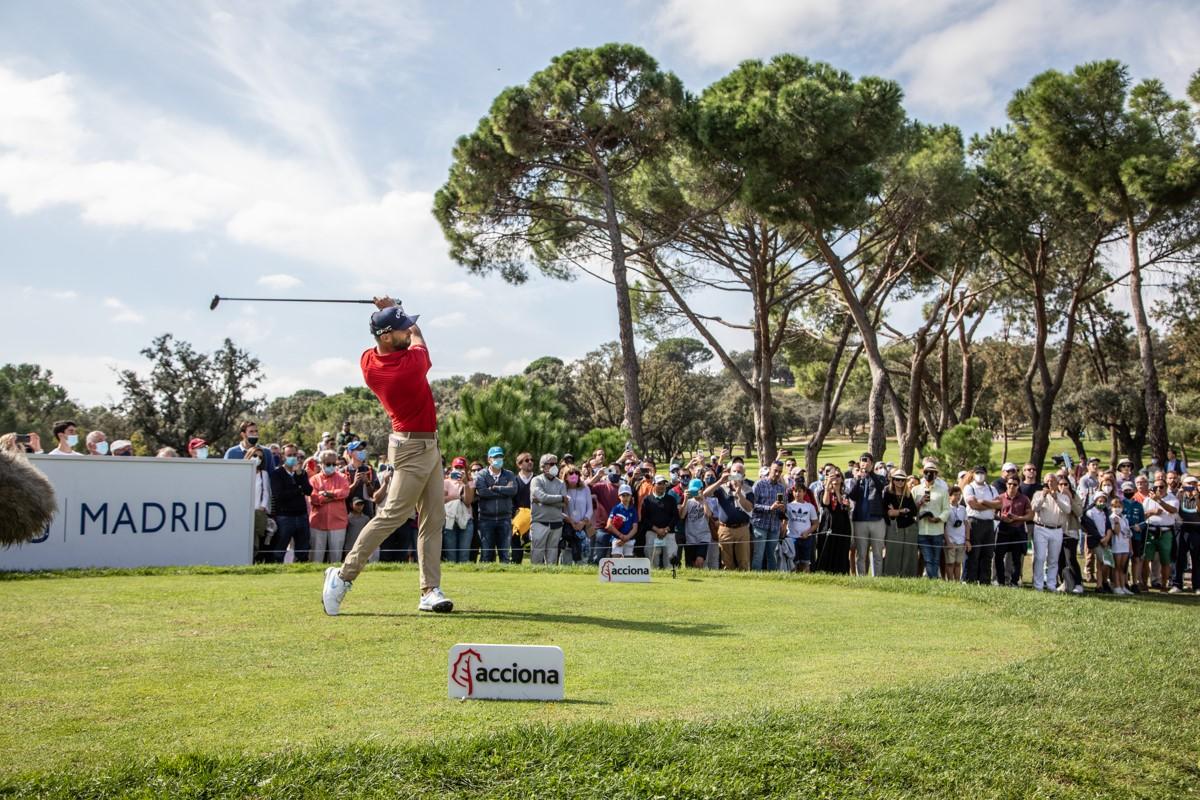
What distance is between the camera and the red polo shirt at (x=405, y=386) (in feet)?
21.9

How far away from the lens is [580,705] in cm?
454

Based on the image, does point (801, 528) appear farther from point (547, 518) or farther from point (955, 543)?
point (547, 518)

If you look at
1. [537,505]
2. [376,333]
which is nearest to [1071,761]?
[376,333]

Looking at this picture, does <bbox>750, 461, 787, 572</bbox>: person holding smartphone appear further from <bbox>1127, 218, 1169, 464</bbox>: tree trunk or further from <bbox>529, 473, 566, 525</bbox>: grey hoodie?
<bbox>1127, 218, 1169, 464</bbox>: tree trunk

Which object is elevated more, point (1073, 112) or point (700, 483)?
point (1073, 112)

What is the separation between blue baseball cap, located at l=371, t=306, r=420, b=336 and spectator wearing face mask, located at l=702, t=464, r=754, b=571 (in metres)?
8.57

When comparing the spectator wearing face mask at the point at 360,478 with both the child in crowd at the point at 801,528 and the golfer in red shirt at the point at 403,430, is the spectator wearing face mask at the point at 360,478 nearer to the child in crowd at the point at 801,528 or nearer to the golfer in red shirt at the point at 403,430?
the child in crowd at the point at 801,528

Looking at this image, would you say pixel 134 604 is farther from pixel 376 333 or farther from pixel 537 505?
pixel 537 505

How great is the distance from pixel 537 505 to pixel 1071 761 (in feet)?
31.4

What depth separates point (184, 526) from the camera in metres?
11.4

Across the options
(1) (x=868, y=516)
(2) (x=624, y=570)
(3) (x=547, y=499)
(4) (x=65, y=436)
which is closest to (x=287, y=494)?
(4) (x=65, y=436)

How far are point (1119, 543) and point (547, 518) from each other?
31.1ft

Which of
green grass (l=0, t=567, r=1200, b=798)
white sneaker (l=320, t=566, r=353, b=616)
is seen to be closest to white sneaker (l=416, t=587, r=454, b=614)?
green grass (l=0, t=567, r=1200, b=798)

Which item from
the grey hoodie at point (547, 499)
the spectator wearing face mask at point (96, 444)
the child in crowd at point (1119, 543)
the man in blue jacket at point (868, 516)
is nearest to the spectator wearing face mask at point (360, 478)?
the grey hoodie at point (547, 499)
